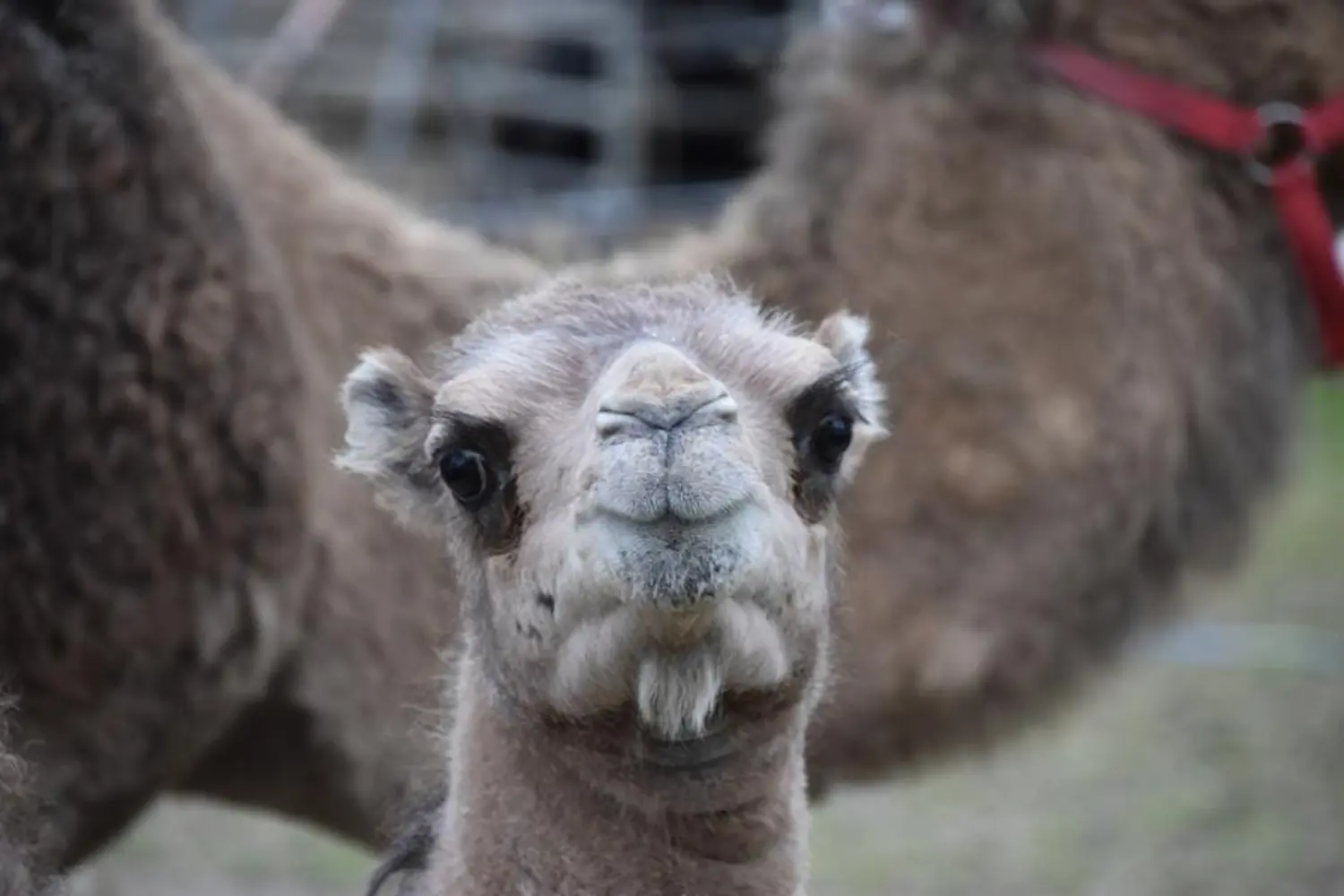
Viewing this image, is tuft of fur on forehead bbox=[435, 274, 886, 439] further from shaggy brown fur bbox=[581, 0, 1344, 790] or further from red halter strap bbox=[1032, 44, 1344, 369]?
red halter strap bbox=[1032, 44, 1344, 369]

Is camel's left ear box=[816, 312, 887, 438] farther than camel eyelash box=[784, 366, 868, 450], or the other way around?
camel's left ear box=[816, 312, 887, 438]

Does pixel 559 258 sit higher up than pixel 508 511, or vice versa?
pixel 559 258

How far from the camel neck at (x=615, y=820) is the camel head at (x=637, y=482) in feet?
0.21

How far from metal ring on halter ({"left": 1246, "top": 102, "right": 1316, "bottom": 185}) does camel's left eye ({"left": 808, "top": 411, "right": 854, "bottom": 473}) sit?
1.46 meters

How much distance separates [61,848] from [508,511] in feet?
2.64

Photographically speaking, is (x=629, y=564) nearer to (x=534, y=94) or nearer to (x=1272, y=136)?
(x=1272, y=136)

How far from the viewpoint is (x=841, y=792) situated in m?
3.89

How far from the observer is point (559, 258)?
356 cm

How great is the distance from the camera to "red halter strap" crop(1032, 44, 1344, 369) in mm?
2686

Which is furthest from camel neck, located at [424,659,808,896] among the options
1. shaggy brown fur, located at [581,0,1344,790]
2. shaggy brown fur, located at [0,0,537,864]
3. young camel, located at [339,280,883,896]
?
shaggy brown fur, located at [581,0,1344,790]

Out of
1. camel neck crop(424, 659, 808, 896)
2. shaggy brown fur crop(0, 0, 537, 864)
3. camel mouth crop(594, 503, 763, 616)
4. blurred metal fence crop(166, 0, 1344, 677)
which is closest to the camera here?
camel mouth crop(594, 503, 763, 616)

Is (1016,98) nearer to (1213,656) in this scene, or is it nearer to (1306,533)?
(1213,656)

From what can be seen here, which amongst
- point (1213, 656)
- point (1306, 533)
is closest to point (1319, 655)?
point (1213, 656)

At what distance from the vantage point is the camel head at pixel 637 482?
1254 mm
